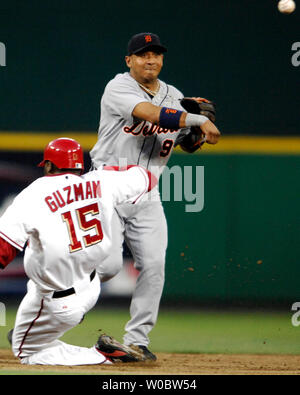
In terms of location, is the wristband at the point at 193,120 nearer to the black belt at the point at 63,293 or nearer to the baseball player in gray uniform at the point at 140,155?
the baseball player in gray uniform at the point at 140,155

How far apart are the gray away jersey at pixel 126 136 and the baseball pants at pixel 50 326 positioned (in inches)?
29.3

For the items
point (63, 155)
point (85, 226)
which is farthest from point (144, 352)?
point (63, 155)

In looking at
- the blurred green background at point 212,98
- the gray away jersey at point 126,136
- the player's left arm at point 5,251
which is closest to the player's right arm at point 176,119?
the gray away jersey at point 126,136

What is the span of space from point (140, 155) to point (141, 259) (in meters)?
0.57

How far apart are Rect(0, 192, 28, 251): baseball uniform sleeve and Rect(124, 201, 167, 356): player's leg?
819 millimetres

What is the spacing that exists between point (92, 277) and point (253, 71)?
257cm

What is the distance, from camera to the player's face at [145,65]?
13.5ft

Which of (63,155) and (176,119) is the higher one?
(176,119)

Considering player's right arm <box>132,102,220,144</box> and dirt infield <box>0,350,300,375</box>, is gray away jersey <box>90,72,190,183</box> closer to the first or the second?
player's right arm <box>132,102,220,144</box>

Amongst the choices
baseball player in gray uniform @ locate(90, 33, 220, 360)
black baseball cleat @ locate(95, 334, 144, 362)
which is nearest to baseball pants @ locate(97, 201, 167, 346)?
baseball player in gray uniform @ locate(90, 33, 220, 360)

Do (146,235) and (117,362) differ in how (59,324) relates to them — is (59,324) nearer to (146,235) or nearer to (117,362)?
(117,362)

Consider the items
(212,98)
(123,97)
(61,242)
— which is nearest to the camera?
(61,242)

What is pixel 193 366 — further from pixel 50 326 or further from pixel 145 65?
pixel 145 65

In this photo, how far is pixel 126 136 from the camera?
412 cm
